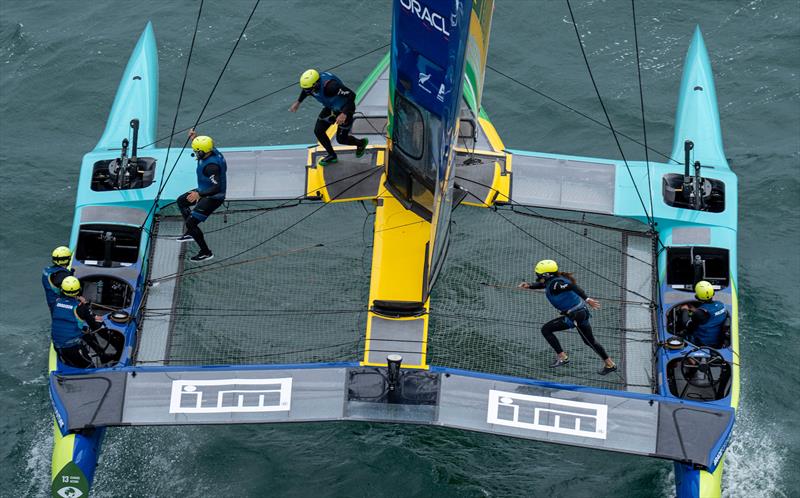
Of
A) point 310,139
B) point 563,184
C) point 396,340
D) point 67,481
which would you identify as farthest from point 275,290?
point 67,481

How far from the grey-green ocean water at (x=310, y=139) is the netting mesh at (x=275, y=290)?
920mm

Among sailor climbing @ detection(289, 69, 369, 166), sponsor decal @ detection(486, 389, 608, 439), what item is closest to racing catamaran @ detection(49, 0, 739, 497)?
sponsor decal @ detection(486, 389, 608, 439)

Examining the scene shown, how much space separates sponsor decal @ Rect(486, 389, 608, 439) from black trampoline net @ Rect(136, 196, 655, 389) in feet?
4.35

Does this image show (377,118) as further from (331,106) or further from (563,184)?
(563,184)

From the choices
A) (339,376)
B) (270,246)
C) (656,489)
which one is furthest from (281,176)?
(656,489)

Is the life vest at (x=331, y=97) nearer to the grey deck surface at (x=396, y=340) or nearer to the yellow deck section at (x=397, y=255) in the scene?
the yellow deck section at (x=397, y=255)

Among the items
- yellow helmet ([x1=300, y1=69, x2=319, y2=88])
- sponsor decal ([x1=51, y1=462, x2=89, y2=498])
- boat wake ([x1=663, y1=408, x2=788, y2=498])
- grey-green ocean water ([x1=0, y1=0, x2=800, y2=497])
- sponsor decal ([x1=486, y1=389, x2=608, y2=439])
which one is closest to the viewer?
sponsor decal ([x1=486, y1=389, x2=608, y2=439])

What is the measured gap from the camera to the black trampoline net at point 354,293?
1418cm

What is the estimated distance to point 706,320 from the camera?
520 inches

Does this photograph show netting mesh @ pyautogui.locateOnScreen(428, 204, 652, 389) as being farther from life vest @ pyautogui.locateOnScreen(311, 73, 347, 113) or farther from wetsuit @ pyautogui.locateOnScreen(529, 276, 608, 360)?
life vest @ pyautogui.locateOnScreen(311, 73, 347, 113)

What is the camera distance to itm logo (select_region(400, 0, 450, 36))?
1161cm

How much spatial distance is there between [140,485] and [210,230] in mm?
3535

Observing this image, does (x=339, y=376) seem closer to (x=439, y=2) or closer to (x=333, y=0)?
(x=439, y=2)

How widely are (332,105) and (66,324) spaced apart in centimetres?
357
